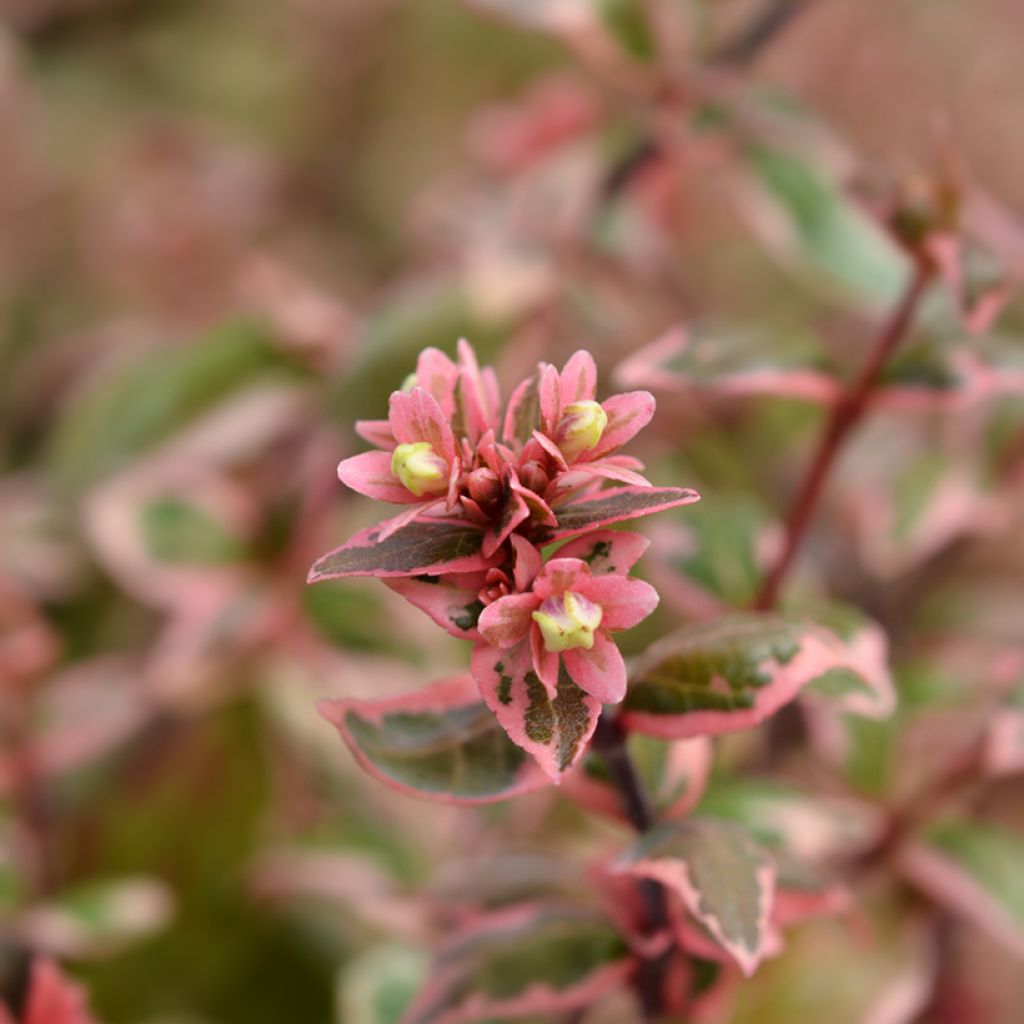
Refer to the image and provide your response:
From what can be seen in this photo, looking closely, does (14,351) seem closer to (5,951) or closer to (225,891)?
(225,891)

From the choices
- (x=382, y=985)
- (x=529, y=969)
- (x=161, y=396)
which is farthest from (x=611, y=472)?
(x=161, y=396)

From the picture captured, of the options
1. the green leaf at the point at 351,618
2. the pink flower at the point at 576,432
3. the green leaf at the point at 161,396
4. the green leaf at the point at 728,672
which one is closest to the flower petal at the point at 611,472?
the pink flower at the point at 576,432

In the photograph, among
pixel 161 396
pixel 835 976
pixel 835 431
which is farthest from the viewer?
pixel 161 396

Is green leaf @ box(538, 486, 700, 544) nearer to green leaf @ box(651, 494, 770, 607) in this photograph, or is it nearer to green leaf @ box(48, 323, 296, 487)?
green leaf @ box(651, 494, 770, 607)

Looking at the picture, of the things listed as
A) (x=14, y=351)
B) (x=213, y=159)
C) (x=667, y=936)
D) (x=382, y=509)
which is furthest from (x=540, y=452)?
(x=14, y=351)

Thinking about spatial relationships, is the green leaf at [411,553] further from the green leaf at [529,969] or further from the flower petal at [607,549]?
the green leaf at [529,969]

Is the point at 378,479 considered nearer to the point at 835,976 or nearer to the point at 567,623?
the point at 567,623

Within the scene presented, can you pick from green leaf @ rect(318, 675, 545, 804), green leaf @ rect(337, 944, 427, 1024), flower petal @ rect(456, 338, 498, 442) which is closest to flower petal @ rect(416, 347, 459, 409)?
flower petal @ rect(456, 338, 498, 442)
